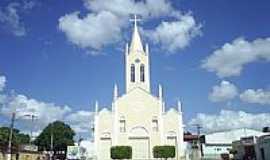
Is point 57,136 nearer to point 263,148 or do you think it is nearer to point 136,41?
point 136,41

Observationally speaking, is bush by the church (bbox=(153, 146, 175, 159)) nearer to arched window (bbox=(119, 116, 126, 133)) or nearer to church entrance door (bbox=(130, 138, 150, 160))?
church entrance door (bbox=(130, 138, 150, 160))

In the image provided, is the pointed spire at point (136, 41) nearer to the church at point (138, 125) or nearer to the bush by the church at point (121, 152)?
the church at point (138, 125)

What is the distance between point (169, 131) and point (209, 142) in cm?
2245

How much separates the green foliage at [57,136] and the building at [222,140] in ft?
108

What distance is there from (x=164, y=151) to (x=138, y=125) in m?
7.09

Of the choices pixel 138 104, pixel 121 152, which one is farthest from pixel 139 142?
pixel 138 104

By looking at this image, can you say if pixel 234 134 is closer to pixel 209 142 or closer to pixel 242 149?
pixel 209 142

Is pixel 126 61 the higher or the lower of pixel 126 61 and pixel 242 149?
the higher

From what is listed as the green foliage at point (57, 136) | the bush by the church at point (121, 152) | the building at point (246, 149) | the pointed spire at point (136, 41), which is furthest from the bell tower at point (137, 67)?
the green foliage at point (57, 136)

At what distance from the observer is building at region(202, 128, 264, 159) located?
89.3 meters

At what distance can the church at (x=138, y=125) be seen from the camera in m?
70.8

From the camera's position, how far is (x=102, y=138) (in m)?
71.2

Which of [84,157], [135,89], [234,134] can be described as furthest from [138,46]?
[234,134]

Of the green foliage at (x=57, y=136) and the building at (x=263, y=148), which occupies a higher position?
the green foliage at (x=57, y=136)
